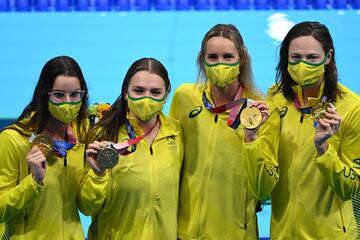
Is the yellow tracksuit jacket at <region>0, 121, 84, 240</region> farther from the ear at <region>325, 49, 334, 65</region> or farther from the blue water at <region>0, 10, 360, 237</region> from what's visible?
the blue water at <region>0, 10, 360, 237</region>

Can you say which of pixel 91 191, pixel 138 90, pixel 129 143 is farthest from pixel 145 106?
pixel 91 191

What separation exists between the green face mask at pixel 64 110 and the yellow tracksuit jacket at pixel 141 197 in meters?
0.36

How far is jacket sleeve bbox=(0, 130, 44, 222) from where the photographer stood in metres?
4.29

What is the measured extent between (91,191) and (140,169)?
323mm

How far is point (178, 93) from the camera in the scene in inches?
196

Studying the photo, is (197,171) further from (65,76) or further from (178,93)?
(65,76)

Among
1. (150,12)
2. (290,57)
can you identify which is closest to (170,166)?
(290,57)

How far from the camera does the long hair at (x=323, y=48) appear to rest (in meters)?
4.54

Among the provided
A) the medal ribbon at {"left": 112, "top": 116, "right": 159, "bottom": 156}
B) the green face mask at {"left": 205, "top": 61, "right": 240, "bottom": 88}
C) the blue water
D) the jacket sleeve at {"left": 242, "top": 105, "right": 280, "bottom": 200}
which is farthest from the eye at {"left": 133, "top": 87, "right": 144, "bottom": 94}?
the blue water

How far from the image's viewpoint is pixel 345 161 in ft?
14.8

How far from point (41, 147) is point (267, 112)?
1289mm

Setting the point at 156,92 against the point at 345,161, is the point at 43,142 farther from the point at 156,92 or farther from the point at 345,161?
the point at 345,161

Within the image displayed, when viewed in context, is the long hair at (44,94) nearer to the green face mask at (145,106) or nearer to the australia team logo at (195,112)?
the green face mask at (145,106)

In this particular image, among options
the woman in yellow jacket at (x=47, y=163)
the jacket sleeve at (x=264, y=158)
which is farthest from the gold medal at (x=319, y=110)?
the woman in yellow jacket at (x=47, y=163)
